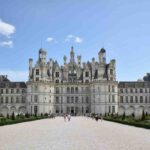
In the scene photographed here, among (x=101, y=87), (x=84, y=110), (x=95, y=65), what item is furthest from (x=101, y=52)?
(x=84, y=110)

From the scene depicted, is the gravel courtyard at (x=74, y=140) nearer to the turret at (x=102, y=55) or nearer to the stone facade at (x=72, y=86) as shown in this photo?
the stone facade at (x=72, y=86)

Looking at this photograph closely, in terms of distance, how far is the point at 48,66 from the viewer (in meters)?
101

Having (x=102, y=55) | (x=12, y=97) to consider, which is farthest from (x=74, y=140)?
(x=12, y=97)

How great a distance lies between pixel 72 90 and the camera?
10125 centimetres

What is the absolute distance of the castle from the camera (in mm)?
95500

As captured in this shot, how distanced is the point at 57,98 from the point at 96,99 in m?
12.7

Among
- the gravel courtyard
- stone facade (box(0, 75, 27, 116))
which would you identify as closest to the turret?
stone facade (box(0, 75, 27, 116))

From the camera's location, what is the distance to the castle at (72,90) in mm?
95500

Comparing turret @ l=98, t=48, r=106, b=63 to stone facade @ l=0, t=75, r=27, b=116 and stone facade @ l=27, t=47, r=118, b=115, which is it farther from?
stone facade @ l=0, t=75, r=27, b=116

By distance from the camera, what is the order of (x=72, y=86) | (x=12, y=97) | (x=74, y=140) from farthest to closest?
1. (x=12, y=97)
2. (x=72, y=86)
3. (x=74, y=140)

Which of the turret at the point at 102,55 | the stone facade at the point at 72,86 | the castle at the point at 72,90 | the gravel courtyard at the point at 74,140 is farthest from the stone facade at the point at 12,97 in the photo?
the gravel courtyard at the point at 74,140

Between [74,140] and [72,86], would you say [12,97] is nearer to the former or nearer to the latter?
[72,86]

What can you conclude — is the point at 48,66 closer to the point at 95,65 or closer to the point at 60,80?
the point at 60,80

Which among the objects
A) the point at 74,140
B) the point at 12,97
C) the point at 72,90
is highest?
the point at 72,90
